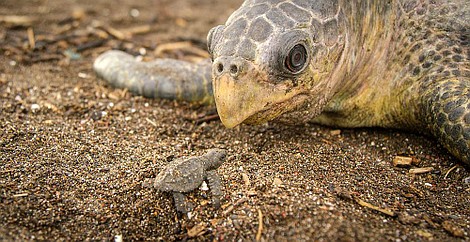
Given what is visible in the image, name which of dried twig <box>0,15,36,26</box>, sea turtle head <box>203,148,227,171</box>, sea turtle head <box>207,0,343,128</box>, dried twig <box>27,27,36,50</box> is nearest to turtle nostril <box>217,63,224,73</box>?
sea turtle head <box>207,0,343,128</box>

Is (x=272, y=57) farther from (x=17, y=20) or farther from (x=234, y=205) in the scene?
(x=17, y=20)

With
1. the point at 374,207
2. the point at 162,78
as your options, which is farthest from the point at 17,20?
the point at 374,207

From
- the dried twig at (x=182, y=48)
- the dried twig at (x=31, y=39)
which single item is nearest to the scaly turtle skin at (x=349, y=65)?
the dried twig at (x=182, y=48)

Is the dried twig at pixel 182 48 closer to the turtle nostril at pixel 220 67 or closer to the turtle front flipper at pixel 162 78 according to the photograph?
the turtle front flipper at pixel 162 78

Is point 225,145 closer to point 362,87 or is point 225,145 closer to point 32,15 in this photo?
point 362,87

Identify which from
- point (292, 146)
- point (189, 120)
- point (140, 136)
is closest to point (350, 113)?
point (292, 146)

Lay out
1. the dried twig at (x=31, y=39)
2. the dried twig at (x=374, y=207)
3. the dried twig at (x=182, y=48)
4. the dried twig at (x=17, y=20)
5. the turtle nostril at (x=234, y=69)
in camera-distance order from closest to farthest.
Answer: the dried twig at (x=374, y=207), the turtle nostril at (x=234, y=69), the dried twig at (x=31, y=39), the dried twig at (x=182, y=48), the dried twig at (x=17, y=20)

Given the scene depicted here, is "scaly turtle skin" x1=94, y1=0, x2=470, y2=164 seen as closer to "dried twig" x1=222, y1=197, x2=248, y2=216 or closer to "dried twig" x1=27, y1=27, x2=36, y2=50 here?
"dried twig" x1=222, y1=197, x2=248, y2=216
